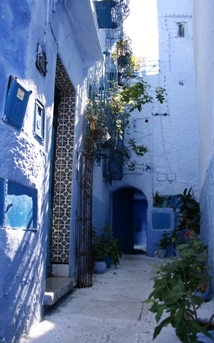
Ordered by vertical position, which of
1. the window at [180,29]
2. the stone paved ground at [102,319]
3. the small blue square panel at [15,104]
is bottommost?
the stone paved ground at [102,319]

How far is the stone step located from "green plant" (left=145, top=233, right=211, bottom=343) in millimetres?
1640

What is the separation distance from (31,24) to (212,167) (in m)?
2.65

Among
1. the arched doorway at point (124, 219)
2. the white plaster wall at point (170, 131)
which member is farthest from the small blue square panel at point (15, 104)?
the arched doorway at point (124, 219)

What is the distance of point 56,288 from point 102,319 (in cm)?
92

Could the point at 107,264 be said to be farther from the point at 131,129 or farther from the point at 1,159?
the point at 131,129

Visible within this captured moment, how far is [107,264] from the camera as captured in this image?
24.1 ft

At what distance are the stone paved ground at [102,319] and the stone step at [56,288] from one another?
117mm

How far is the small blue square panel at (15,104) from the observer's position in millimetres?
2943

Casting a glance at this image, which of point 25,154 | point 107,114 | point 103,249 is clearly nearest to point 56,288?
point 25,154

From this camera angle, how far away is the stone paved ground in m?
3.23

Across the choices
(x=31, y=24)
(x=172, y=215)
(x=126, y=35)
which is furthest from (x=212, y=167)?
(x=126, y=35)

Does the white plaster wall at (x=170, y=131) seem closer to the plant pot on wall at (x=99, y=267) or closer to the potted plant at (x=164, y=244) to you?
the potted plant at (x=164, y=244)

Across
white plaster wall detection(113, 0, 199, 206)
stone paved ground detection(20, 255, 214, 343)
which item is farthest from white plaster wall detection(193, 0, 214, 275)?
white plaster wall detection(113, 0, 199, 206)

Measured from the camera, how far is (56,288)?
4.49 m
